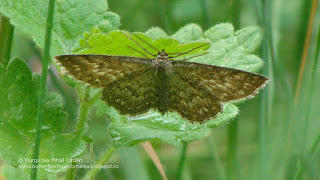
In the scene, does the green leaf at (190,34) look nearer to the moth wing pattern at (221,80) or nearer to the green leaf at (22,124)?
the moth wing pattern at (221,80)

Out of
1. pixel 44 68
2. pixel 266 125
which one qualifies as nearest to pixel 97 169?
pixel 44 68

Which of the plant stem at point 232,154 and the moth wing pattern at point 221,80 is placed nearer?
the moth wing pattern at point 221,80

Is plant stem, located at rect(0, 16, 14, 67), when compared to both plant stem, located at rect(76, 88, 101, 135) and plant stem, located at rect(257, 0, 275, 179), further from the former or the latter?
plant stem, located at rect(257, 0, 275, 179)

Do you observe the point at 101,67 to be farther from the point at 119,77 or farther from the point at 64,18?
the point at 64,18

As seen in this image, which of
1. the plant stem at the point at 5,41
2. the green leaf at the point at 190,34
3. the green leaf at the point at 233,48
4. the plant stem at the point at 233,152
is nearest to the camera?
the plant stem at the point at 5,41

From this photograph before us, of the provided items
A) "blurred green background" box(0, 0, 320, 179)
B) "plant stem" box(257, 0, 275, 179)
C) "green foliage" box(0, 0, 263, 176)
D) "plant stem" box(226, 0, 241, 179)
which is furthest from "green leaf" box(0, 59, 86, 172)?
"plant stem" box(226, 0, 241, 179)

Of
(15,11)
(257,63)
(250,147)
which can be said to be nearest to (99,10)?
(15,11)

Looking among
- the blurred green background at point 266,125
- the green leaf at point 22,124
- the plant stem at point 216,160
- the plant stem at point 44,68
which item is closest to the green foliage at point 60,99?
the green leaf at point 22,124

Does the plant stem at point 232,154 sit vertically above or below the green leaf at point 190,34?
below

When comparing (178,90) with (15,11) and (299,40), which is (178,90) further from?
(299,40)
